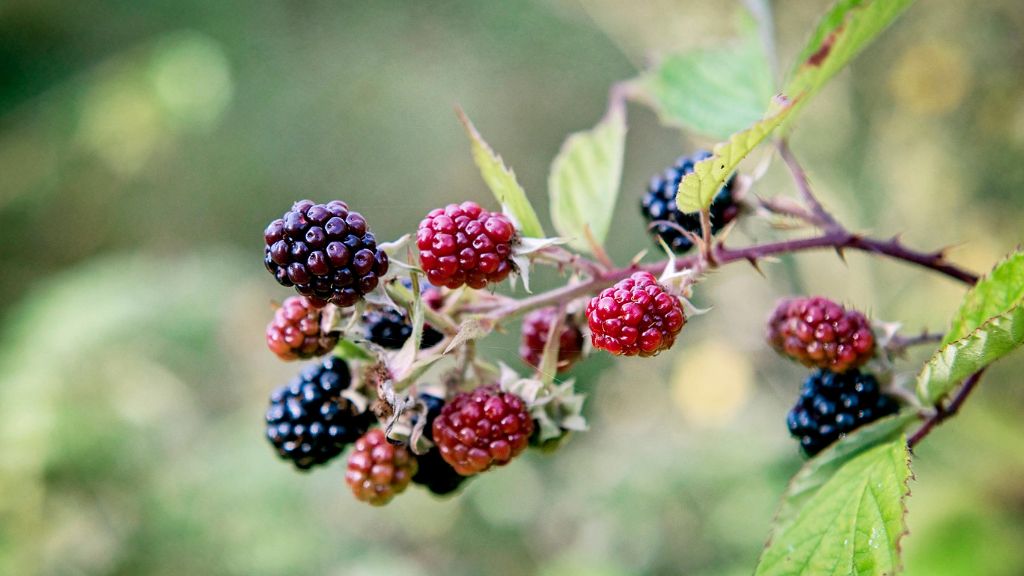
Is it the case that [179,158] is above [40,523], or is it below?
above

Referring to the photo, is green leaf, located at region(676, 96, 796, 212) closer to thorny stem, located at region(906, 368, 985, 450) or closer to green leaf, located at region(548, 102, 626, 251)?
green leaf, located at region(548, 102, 626, 251)

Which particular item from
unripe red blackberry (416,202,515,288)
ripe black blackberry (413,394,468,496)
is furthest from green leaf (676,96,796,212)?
ripe black blackberry (413,394,468,496)

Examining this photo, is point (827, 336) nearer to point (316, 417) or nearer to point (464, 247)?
point (464, 247)

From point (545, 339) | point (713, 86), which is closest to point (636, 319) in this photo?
point (545, 339)

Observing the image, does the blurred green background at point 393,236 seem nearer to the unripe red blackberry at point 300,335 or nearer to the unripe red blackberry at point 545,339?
the unripe red blackberry at point 545,339

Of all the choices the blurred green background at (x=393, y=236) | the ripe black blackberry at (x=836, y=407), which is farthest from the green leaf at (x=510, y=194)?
the ripe black blackberry at (x=836, y=407)

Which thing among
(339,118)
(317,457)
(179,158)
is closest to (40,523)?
(317,457)

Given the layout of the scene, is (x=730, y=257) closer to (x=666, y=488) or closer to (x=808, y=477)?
(x=808, y=477)
